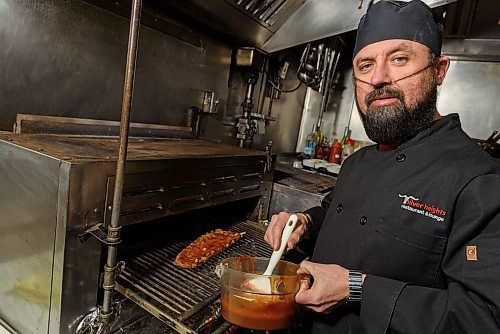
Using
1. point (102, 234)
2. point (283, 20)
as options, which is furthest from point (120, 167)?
point (283, 20)

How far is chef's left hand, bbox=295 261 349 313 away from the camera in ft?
3.14

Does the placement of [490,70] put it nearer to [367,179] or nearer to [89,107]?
[367,179]

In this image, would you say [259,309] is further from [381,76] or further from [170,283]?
[381,76]

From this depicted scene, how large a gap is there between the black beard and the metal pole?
31.3 inches

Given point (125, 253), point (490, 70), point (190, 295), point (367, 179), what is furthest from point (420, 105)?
point (490, 70)

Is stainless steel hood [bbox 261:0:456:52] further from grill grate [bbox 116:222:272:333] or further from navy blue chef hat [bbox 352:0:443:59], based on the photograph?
grill grate [bbox 116:222:272:333]

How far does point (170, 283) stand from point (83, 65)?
4.04 feet

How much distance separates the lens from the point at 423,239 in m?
1.01

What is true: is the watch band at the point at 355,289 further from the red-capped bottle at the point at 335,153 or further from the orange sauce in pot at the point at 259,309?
the red-capped bottle at the point at 335,153

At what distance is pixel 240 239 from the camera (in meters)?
1.88

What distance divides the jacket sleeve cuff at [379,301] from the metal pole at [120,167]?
30.4 inches

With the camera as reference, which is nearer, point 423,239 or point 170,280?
point 423,239

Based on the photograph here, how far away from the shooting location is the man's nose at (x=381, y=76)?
1146mm

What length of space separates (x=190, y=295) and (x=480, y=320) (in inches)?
35.5
